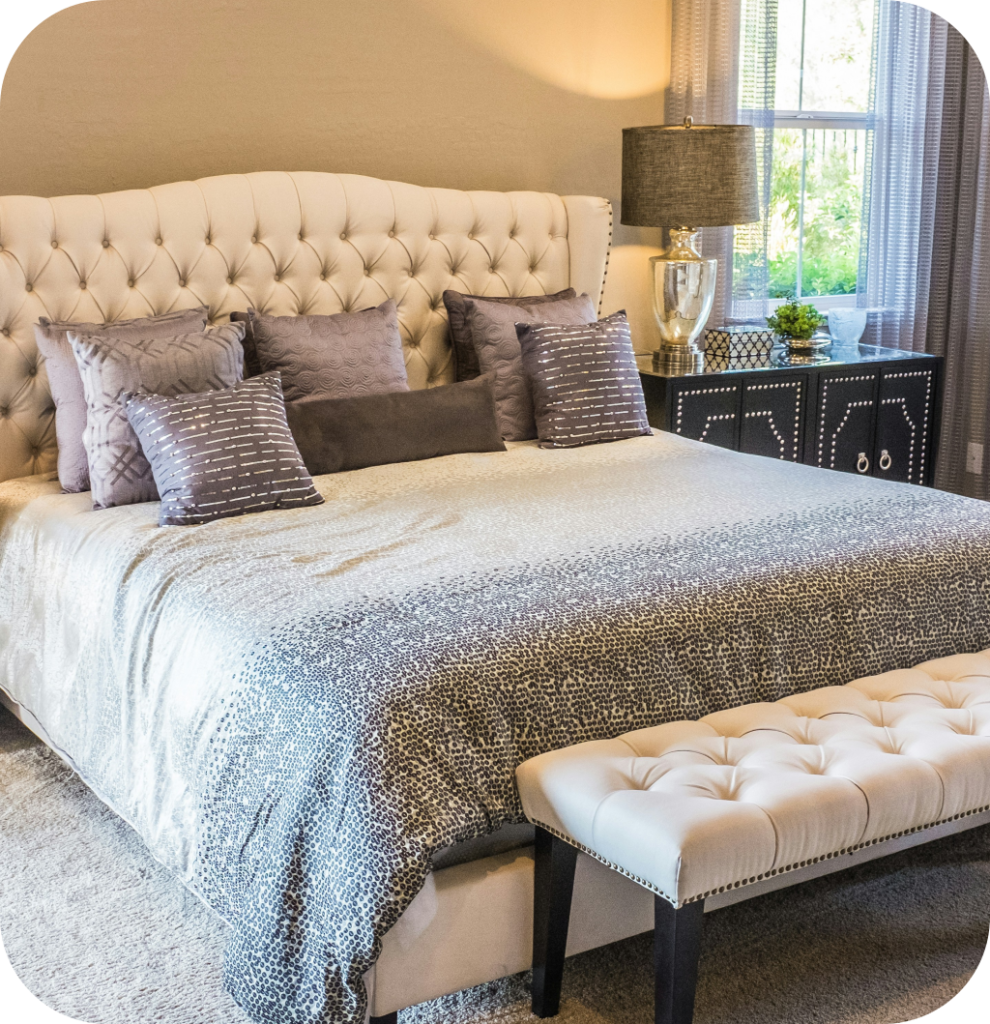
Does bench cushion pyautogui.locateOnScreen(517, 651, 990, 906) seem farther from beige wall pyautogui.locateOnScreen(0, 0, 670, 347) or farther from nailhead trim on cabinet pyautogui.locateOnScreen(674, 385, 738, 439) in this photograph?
beige wall pyautogui.locateOnScreen(0, 0, 670, 347)

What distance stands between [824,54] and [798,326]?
3.90ft

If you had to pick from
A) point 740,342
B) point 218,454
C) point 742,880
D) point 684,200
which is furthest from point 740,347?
point 742,880

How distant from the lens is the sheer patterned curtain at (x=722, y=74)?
4.29m

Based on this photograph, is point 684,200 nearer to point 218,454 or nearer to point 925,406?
point 925,406

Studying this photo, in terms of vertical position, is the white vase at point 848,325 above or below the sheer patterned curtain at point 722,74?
below

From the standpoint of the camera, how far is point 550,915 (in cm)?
186

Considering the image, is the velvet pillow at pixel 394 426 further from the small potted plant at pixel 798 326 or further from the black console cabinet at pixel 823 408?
the small potted plant at pixel 798 326

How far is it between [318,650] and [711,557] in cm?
83

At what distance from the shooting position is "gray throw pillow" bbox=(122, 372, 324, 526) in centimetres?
272

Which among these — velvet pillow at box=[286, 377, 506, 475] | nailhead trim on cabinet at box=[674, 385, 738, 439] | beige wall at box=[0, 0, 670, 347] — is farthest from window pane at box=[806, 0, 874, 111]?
velvet pillow at box=[286, 377, 506, 475]

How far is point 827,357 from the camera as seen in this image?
14.6 ft

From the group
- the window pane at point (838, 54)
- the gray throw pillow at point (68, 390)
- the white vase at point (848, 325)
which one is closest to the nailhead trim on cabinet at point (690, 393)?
the white vase at point (848, 325)

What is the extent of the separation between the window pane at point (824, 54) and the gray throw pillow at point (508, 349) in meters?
1.62

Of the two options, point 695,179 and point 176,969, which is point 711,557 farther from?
point 695,179
